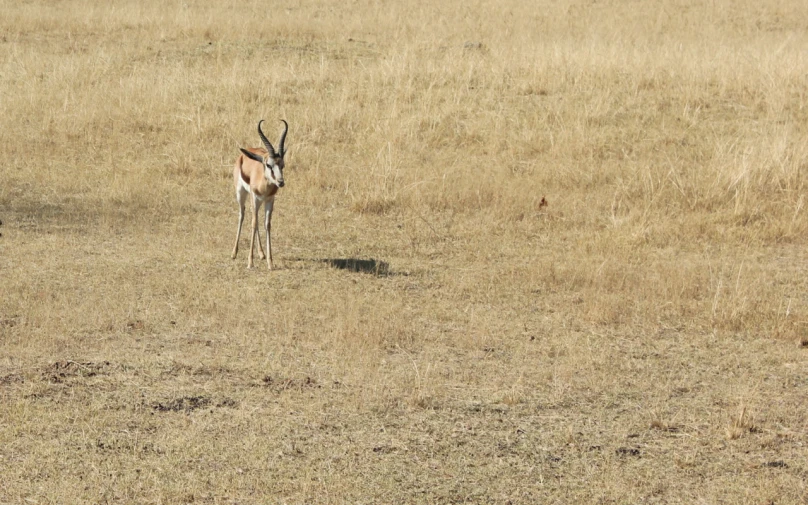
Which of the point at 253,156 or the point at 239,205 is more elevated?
the point at 253,156

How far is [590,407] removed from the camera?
6520 millimetres

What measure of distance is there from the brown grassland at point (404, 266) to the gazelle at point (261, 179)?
35cm

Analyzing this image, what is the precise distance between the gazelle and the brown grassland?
0.35 m

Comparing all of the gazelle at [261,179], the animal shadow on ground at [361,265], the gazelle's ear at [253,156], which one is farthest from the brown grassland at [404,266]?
the gazelle's ear at [253,156]

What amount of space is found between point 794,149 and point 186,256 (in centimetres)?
765

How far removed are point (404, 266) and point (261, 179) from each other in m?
1.63

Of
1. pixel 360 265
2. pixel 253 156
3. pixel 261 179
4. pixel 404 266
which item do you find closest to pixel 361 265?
pixel 360 265

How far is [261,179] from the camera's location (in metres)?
9.45

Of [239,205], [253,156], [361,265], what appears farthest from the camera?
[239,205]

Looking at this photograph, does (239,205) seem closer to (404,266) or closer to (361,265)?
(361,265)

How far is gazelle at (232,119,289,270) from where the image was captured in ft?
30.0

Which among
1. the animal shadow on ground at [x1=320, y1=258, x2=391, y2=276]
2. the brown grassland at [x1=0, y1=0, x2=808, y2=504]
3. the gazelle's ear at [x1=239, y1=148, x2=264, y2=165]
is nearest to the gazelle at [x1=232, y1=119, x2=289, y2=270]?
the gazelle's ear at [x1=239, y1=148, x2=264, y2=165]

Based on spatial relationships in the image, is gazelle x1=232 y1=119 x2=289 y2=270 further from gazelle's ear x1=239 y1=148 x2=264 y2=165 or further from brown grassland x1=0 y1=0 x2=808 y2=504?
brown grassland x1=0 y1=0 x2=808 y2=504

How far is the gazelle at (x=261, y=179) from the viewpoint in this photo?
9133mm
